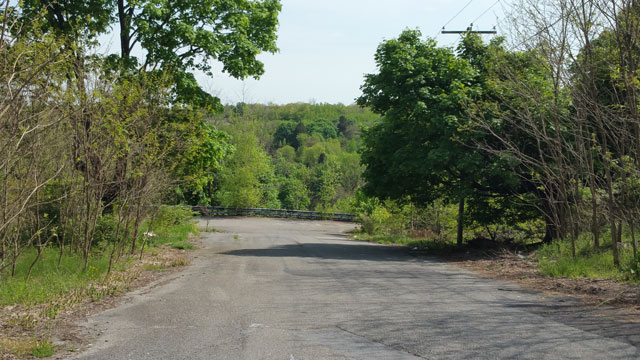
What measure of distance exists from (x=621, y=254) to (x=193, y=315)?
10174mm

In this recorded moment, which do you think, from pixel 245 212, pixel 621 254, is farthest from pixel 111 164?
pixel 245 212

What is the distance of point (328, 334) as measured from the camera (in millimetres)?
7551

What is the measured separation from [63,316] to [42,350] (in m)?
2.28

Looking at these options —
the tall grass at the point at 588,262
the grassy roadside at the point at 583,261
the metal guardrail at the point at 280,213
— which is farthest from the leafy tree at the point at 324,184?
the tall grass at the point at 588,262

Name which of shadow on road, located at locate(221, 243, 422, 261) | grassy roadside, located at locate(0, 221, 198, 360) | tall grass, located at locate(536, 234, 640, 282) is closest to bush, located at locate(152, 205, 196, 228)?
grassy roadside, located at locate(0, 221, 198, 360)

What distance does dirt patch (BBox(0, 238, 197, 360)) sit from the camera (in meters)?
6.91

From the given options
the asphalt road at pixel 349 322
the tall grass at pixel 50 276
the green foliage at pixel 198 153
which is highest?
the green foliage at pixel 198 153

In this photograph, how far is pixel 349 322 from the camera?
830cm

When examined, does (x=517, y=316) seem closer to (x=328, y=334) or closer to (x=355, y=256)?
(x=328, y=334)

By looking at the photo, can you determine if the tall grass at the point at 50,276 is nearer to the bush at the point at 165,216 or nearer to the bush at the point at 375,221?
the bush at the point at 165,216

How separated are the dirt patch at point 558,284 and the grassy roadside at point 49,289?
8.12m

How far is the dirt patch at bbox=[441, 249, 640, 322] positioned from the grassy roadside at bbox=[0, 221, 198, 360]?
812cm

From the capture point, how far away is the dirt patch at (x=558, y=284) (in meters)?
9.46

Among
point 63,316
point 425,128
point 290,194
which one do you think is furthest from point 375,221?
point 290,194
